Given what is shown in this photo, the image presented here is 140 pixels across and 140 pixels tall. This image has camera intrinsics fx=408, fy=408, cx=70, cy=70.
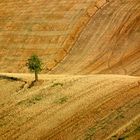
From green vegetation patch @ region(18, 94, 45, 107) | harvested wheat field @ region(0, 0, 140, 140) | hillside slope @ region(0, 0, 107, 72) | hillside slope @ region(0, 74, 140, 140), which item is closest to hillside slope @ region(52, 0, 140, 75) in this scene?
harvested wheat field @ region(0, 0, 140, 140)

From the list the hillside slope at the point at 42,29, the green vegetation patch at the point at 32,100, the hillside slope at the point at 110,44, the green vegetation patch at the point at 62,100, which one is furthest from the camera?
the hillside slope at the point at 42,29

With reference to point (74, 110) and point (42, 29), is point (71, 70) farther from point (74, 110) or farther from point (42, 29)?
point (74, 110)

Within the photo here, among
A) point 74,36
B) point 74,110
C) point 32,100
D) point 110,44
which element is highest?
point 74,36

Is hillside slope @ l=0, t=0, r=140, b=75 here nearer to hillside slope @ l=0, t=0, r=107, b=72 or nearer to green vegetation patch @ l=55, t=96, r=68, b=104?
hillside slope @ l=0, t=0, r=107, b=72

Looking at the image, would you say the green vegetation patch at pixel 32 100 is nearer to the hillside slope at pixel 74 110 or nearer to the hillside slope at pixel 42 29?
the hillside slope at pixel 74 110

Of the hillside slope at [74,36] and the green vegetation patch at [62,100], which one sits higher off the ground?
the hillside slope at [74,36]

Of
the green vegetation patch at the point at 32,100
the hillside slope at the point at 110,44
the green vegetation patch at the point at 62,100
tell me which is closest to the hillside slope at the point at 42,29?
the hillside slope at the point at 110,44

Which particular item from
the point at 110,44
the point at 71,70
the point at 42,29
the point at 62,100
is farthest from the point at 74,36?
the point at 62,100

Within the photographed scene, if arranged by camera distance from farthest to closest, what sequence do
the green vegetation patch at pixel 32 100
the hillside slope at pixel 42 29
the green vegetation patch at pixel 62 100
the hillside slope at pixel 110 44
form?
1. the hillside slope at pixel 42 29
2. the hillside slope at pixel 110 44
3. the green vegetation patch at pixel 32 100
4. the green vegetation patch at pixel 62 100
